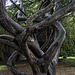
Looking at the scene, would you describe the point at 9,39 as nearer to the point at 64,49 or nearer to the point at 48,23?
the point at 48,23

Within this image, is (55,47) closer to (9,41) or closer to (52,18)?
(52,18)

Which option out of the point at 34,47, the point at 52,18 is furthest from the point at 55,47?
the point at 52,18

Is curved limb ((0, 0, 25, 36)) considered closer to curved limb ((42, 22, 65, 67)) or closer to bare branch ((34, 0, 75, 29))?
bare branch ((34, 0, 75, 29))

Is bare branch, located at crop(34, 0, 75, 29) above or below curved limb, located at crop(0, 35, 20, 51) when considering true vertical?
above

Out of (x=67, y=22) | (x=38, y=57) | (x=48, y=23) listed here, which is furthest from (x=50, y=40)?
(x=67, y=22)

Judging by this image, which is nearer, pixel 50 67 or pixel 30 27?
pixel 30 27

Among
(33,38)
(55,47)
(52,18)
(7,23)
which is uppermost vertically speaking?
(7,23)

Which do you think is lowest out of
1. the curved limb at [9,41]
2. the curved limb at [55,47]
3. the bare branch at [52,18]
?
the curved limb at [55,47]

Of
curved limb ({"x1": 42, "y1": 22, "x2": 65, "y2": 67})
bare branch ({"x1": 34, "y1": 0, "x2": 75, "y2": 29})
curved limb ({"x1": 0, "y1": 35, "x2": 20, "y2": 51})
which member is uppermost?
bare branch ({"x1": 34, "y1": 0, "x2": 75, "y2": 29})

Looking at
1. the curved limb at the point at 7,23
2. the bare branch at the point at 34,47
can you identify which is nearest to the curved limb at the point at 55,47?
the bare branch at the point at 34,47

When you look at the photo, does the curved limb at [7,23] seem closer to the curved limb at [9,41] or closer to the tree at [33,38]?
the tree at [33,38]

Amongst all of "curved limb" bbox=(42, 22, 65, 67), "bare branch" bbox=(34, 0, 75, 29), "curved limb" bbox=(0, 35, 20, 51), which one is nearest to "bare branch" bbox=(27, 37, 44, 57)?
"curved limb" bbox=(42, 22, 65, 67)

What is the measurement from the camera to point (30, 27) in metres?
2.95

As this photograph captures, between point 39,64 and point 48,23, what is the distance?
4.63 feet
